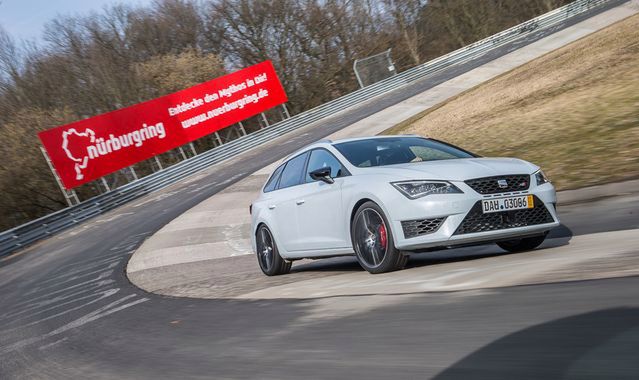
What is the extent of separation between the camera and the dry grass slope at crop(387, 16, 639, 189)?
12719mm

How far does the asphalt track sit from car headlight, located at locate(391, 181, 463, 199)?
1343 mm

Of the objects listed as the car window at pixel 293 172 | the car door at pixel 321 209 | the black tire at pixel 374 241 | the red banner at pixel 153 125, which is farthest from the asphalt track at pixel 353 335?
the red banner at pixel 153 125

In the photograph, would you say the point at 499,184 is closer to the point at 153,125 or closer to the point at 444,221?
the point at 444,221

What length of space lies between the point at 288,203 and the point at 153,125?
28663 mm

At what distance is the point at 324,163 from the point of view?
907 cm

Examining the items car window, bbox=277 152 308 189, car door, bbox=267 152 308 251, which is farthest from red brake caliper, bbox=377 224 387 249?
car window, bbox=277 152 308 189

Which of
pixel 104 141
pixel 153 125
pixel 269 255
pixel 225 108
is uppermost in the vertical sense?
pixel 104 141

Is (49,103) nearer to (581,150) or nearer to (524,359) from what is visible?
(581,150)

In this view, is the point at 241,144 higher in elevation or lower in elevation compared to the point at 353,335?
lower

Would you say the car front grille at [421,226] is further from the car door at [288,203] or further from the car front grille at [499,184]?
the car door at [288,203]

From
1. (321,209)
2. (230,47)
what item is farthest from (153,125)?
(321,209)

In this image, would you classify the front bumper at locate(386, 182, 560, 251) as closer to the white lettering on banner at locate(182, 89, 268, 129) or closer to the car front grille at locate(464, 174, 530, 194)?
the car front grille at locate(464, 174, 530, 194)

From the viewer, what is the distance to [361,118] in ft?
128

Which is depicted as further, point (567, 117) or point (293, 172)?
point (567, 117)
